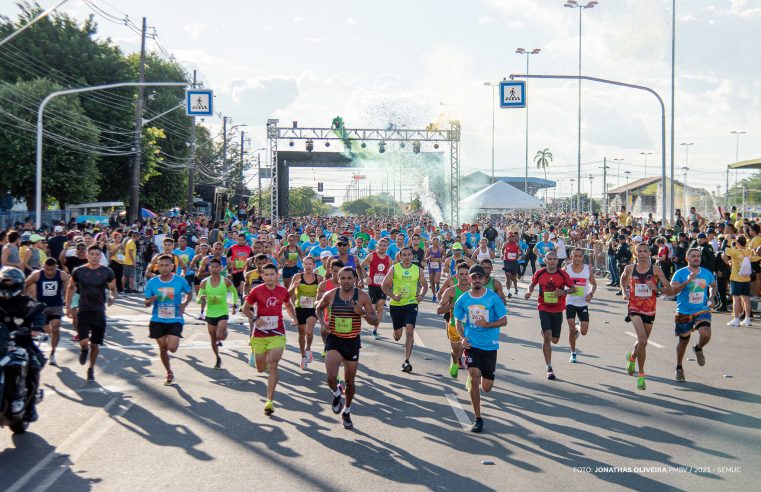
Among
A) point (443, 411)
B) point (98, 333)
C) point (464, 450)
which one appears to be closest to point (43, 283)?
point (98, 333)

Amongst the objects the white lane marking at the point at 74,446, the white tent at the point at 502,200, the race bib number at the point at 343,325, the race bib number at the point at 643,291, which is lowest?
the white lane marking at the point at 74,446

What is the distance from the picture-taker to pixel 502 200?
42.8m

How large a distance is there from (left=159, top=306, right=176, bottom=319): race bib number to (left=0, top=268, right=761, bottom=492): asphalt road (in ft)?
3.02

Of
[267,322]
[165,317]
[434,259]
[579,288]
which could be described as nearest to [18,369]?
[267,322]

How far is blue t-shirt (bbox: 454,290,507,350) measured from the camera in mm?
8766

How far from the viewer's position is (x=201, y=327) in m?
17.1

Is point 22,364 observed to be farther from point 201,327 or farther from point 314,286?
point 201,327

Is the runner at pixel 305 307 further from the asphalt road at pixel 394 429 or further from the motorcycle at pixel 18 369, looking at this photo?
the motorcycle at pixel 18 369

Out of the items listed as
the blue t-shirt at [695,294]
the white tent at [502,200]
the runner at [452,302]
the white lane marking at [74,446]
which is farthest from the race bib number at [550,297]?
the white tent at [502,200]

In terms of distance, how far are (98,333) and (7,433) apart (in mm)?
2848

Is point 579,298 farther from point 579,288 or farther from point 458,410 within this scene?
point 458,410

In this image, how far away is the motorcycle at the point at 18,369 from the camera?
25.6 feet

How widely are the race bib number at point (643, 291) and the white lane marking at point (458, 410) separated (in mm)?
2935

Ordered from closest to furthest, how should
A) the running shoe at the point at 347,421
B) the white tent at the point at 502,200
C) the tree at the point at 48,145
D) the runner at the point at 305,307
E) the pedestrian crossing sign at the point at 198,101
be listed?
the running shoe at the point at 347,421 → the runner at the point at 305,307 → the pedestrian crossing sign at the point at 198,101 → the tree at the point at 48,145 → the white tent at the point at 502,200
